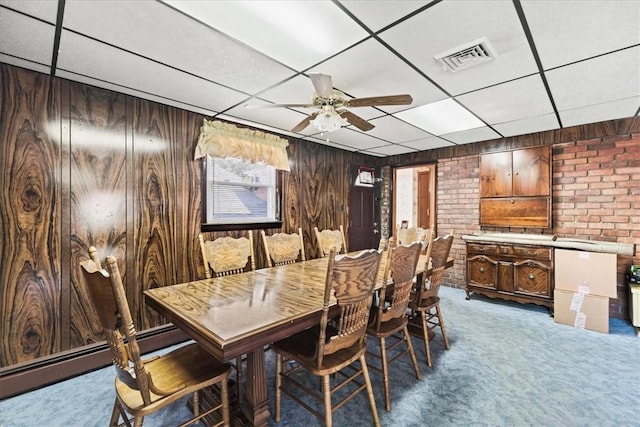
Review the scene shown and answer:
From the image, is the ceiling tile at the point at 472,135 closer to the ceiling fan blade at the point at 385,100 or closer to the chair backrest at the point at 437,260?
the chair backrest at the point at 437,260

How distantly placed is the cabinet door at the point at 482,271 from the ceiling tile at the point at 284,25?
3645 mm

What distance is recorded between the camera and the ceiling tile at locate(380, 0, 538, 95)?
1578mm

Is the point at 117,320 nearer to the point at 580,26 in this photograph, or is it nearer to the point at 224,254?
the point at 224,254

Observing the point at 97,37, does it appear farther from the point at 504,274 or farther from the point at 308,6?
the point at 504,274

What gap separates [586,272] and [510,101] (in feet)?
7.33

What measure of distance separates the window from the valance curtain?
4.9 inches

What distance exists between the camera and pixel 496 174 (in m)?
4.38

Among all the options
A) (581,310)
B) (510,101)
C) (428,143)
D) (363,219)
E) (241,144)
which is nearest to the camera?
(510,101)

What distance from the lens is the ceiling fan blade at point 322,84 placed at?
190 cm

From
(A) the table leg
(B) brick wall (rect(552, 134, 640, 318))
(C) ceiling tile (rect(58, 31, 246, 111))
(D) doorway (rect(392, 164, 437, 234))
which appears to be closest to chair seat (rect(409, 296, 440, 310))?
(A) the table leg

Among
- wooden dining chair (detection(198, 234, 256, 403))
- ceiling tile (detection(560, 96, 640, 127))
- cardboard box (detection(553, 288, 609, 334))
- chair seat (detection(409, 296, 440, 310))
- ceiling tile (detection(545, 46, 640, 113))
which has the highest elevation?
ceiling tile (detection(560, 96, 640, 127))

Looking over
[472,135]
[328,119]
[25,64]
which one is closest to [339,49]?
[328,119]

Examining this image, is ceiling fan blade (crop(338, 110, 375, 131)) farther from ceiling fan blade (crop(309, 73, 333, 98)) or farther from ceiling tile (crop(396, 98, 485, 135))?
ceiling tile (crop(396, 98, 485, 135))

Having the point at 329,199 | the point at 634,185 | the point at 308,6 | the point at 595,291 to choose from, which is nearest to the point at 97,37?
the point at 308,6
